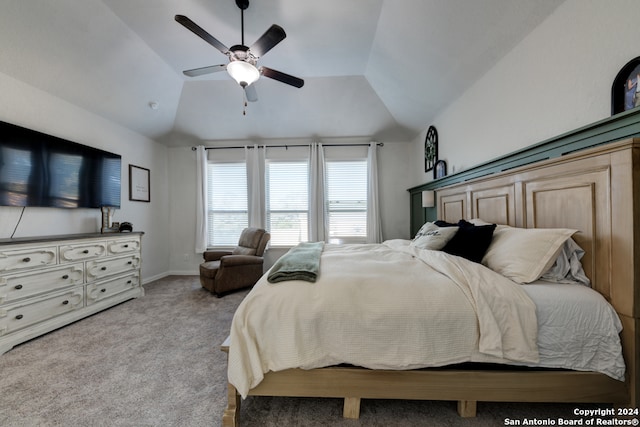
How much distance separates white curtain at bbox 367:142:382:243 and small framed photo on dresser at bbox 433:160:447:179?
1.09 meters

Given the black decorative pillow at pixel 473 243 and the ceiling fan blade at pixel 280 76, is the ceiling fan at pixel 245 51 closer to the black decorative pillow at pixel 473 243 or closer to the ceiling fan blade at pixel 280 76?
the ceiling fan blade at pixel 280 76

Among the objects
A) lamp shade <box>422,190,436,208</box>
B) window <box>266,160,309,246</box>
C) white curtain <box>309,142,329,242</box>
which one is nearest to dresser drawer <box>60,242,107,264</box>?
window <box>266,160,309,246</box>

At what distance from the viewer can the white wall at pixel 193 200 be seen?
4.44 metres

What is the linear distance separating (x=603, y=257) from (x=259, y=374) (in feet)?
6.52

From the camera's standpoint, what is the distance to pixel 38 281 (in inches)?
86.0

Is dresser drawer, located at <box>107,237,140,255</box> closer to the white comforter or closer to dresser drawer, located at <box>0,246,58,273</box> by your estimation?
dresser drawer, located at <box>0,246,58,273</box>

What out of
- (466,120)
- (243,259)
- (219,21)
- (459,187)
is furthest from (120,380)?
(466,120)

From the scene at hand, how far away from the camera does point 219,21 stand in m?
2.44

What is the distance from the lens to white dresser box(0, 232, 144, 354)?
1996mm

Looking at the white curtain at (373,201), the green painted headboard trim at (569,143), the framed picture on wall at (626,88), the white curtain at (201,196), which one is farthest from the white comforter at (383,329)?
the white curtain at (201,196)

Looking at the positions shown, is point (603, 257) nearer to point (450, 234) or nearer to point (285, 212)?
point (450, 234)

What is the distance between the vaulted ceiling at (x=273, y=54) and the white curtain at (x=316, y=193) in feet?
1.98

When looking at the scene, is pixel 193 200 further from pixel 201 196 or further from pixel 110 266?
pixel 110 266

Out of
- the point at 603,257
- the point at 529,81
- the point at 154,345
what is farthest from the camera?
the point at 154,345
